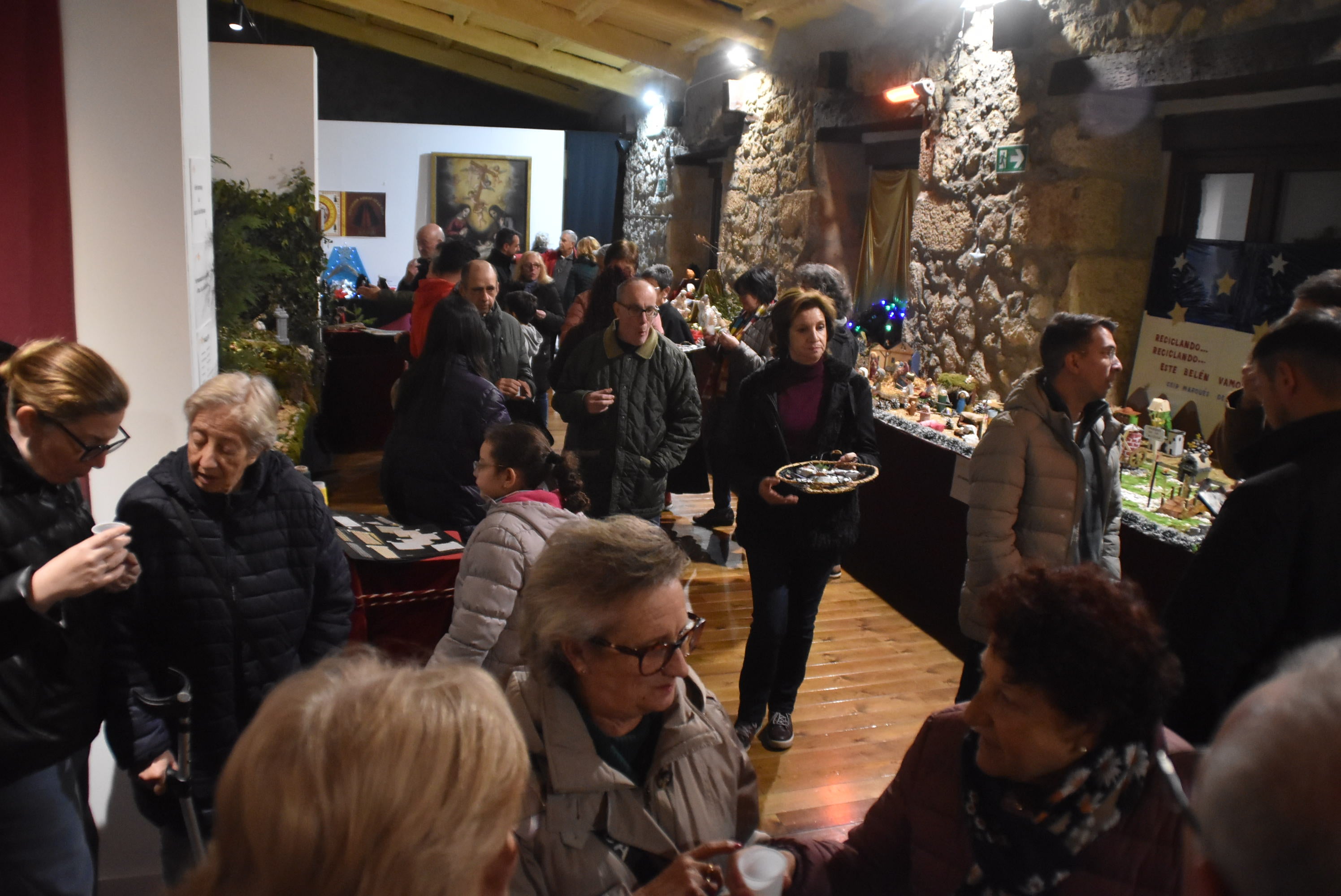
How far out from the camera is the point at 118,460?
2.62 metres

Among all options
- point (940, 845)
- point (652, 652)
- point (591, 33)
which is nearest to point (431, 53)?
point (591, 33)

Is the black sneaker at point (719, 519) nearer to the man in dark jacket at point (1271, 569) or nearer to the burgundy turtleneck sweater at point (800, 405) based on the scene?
the burgundy turtleneck sweater at point (800, 405)

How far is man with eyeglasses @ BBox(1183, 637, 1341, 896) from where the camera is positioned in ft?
2.09

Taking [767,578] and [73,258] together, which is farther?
[767,578]

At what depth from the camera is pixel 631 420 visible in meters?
3.73

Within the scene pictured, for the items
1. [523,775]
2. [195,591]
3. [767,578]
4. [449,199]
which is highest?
[449,199]

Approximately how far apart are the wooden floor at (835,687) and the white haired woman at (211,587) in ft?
5.57

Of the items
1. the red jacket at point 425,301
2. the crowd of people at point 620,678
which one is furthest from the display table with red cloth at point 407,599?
the red jacket at point 425,301

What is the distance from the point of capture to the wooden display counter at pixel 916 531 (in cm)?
443

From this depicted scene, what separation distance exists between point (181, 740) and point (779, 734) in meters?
2.06

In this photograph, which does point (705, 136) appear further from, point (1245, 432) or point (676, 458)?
point (1245, 432)

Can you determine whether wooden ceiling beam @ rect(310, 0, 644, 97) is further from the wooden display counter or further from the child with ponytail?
the child with ponytail

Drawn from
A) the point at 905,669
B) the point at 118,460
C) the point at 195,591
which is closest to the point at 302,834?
the point at 195,591

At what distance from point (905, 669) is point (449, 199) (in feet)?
35.7
